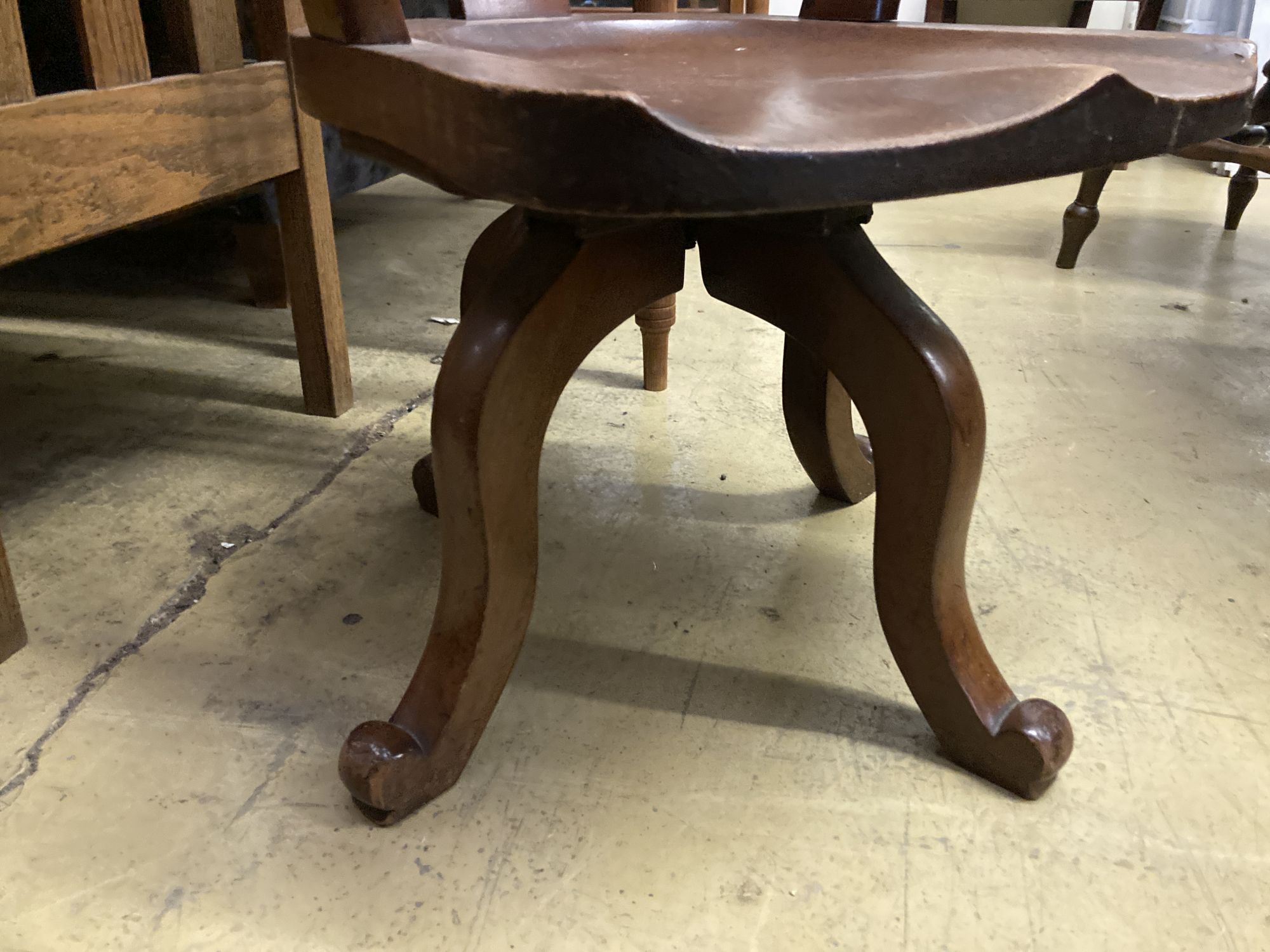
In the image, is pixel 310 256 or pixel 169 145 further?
pixel 310 256

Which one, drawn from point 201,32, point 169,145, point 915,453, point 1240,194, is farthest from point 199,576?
point 1240,194

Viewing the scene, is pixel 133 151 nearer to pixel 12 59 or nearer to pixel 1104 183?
pixel 12 59

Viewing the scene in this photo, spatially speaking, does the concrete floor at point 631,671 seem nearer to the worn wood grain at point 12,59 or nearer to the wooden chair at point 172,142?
the wooden chair at point 172,142

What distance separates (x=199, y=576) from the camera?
2.99ft

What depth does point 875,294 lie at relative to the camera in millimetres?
613

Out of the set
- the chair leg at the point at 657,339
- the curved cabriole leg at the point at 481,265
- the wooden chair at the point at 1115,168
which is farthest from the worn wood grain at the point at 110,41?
the wooden chair at the point at 1115,168

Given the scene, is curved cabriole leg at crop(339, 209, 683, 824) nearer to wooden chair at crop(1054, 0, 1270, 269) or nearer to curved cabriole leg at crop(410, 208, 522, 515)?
curved cabriole leg at crop(410, 208, 522, 515)

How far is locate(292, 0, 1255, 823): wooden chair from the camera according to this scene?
427 millimetres

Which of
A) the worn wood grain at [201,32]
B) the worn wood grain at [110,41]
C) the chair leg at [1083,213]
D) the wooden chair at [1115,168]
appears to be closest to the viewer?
the worn wood grain at [110,41]

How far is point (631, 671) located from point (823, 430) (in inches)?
13.1

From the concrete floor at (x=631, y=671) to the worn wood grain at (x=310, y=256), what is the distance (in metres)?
0.07

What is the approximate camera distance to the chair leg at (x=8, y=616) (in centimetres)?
79

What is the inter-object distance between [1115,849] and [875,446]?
11.6 inches

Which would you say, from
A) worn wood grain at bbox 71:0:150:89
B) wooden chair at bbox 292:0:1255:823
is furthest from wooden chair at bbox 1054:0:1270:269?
worn wood grain at bbox 71:0:150:89
